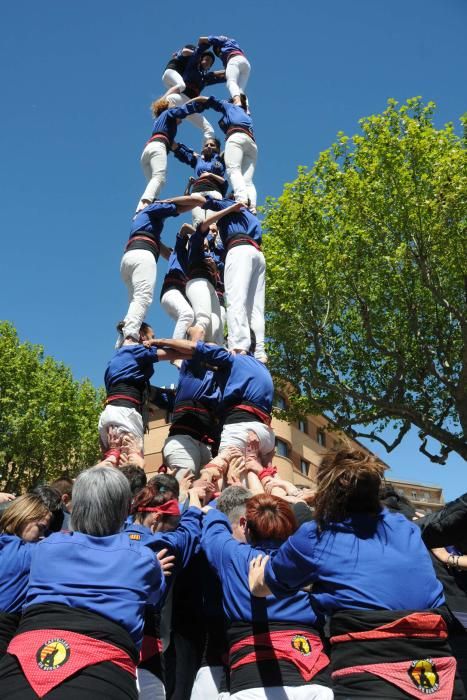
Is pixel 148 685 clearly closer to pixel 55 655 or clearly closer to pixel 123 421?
pixel 55 655

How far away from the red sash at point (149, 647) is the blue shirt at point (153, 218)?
6.37 m

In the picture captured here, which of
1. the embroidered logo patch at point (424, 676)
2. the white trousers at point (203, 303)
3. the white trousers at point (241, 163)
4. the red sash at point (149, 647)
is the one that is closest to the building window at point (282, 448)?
the white trousers at point (241, 163)

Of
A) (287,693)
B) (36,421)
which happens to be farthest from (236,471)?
(36,421)

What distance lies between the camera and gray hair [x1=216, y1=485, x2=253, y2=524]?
3570mm

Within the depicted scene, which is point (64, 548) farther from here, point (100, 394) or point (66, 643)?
point (100, 394)

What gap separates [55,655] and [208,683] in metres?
1.51

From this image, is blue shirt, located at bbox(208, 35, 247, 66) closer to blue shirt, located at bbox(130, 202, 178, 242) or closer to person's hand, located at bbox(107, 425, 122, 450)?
blue shirt, located at bbox(130, 202, 178, 242)

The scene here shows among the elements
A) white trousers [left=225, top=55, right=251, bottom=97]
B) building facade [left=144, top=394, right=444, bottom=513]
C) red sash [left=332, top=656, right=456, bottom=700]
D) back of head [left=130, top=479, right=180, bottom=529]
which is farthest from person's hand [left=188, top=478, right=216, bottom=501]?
building facade [left=144, top=394, right=444, bottom=513]

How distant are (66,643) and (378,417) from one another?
17.6 meters

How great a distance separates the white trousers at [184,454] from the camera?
6.93 metres

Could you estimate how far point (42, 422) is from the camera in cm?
2331

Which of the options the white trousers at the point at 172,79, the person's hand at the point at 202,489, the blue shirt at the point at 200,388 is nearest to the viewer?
the person's hand at the point at 202,489

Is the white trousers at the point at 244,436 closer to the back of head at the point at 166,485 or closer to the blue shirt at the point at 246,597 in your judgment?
the back of head at the point at 166,485

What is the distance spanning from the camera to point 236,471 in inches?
237
